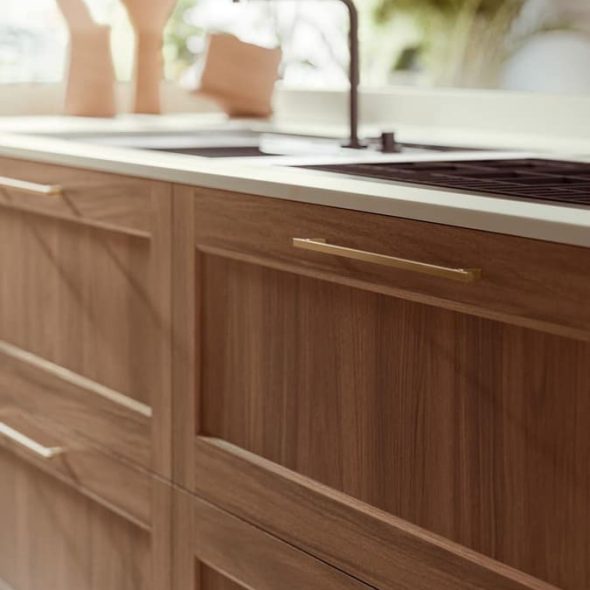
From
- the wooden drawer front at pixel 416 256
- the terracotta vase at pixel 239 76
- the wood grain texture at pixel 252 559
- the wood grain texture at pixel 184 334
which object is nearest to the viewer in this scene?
the wooden drawer front at pixel 416 256

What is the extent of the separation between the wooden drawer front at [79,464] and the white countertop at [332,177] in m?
0.42

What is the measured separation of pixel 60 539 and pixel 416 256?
1.01 meters

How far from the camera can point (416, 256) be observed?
1269mm

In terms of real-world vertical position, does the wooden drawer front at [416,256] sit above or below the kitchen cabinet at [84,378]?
above

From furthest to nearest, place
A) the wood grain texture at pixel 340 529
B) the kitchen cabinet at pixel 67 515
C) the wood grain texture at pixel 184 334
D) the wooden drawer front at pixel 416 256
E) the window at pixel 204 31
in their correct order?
the window at pixel 204 31 < the kitchen cabinet at pixel 67 515 < the wood grain texture at pixel 184 334 < the wood grain texture at pixel 340 529 < the wooden drawer front at pixel 416 256

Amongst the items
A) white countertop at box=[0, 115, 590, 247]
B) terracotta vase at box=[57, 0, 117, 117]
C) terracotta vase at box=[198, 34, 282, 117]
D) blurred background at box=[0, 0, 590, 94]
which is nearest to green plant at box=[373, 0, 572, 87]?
blurred background at box=[0, 0, 590, 94]

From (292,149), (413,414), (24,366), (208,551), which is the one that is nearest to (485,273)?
(413,414)

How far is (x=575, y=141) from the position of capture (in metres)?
2.10

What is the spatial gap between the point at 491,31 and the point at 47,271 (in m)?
0.93

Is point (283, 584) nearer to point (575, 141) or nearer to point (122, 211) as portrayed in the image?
point (122, 211)

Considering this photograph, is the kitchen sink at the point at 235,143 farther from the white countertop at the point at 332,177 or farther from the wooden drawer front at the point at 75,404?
the wooden drawer front at the point at 75,404

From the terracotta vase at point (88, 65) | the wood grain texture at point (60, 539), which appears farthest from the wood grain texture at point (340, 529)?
the terracotta vase at point (88, 65)

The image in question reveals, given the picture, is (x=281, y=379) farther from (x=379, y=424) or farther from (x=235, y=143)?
(x=235, y=143)

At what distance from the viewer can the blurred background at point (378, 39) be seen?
2252mm
